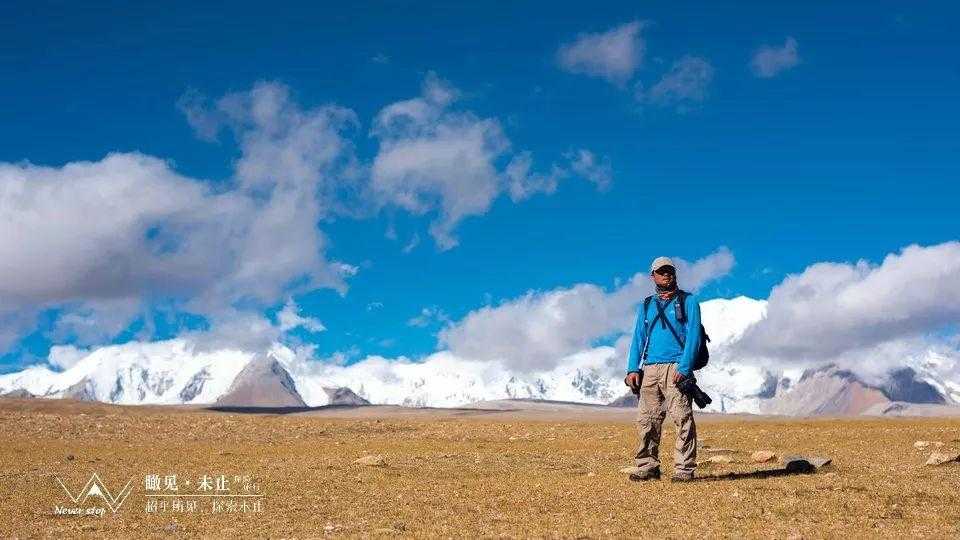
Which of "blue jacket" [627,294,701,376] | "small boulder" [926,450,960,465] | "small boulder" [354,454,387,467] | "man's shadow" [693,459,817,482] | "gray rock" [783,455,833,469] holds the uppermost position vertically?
"blue jacket" [627,294,701,376]

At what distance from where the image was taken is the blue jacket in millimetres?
13938

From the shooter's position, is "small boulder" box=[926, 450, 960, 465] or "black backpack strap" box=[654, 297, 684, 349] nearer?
"black backpack strap" box=[654, 297, 684, 349]

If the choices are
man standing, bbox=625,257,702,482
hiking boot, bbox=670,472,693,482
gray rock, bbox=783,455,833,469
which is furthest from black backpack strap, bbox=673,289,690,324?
gray rock, bbox=783,455,833,469

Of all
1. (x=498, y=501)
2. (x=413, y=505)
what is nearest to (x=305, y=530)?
(x=413, y=505)

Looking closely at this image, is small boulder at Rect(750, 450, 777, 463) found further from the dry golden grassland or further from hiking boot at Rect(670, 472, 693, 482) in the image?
hiking boot at Rect(670, 472, 693, 482)

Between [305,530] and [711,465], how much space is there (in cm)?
992

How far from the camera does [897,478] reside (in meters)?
13.9

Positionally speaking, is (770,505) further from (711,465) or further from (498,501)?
(711,465)

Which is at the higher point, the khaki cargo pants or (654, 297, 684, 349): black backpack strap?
(654, 297, 684, 349): black backpack strap

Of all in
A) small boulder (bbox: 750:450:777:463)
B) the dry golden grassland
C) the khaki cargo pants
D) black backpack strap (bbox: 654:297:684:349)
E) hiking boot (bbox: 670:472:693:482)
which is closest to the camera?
the dry golden grassland

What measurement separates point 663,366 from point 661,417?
0.84 meters

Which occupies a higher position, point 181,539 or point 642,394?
point 642,394

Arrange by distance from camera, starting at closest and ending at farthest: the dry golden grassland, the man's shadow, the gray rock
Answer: the dry golden grassland < the man's shadow < the gray rock

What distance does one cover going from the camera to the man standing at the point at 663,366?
1394 cm
